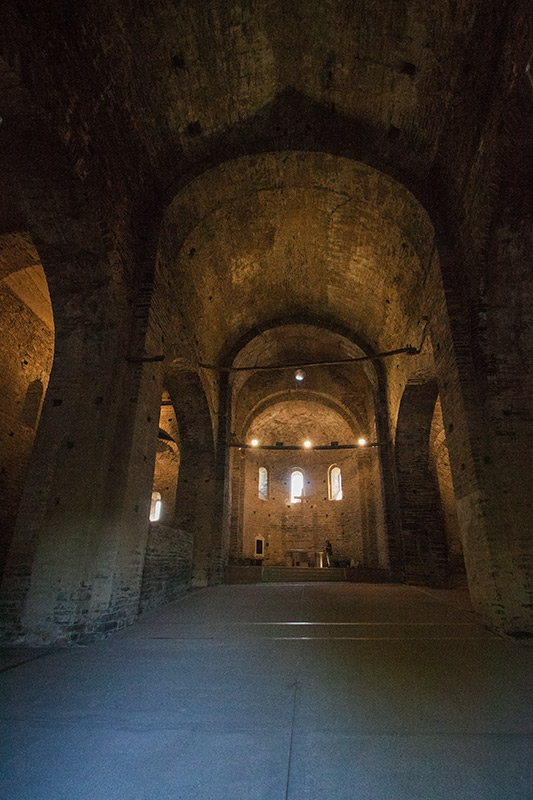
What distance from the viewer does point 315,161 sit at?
7.99m

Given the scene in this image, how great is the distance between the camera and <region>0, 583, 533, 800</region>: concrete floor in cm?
175

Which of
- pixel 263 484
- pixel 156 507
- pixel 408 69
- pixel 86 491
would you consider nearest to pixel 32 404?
pixel 86 491

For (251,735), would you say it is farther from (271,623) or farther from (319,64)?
(319,64)

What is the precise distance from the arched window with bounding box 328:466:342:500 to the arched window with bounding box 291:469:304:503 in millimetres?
1575

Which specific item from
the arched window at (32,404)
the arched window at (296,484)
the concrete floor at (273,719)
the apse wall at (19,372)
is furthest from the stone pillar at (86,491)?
the arched window at (296,484)

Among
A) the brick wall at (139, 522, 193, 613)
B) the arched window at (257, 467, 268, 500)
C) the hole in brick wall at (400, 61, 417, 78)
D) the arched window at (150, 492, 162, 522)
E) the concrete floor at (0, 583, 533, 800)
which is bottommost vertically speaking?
the concrete floor at (0, 583, 533, 800)

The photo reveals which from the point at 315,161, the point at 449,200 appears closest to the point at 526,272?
the point at 449,200

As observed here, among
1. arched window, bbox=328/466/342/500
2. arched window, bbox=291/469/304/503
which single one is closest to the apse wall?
arched window, bbox=291/469/304/503

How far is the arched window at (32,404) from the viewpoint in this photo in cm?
980

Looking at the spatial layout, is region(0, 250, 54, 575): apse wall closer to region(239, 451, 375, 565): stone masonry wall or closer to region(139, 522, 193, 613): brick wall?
region(139, 522, 193, 613): brick wall

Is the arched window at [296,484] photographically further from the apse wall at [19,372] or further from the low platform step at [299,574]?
the apse wall at [19,372]

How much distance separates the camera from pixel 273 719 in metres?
2.34

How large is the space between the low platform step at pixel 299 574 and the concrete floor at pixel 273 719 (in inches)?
339

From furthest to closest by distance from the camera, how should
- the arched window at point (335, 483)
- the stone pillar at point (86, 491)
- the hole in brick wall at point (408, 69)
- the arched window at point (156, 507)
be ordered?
the arched window at point (335, 483)
the arched window at point (156, 507)
the hole in brick wall at point (408, 69)
the stone pillar at point (86, 491)
